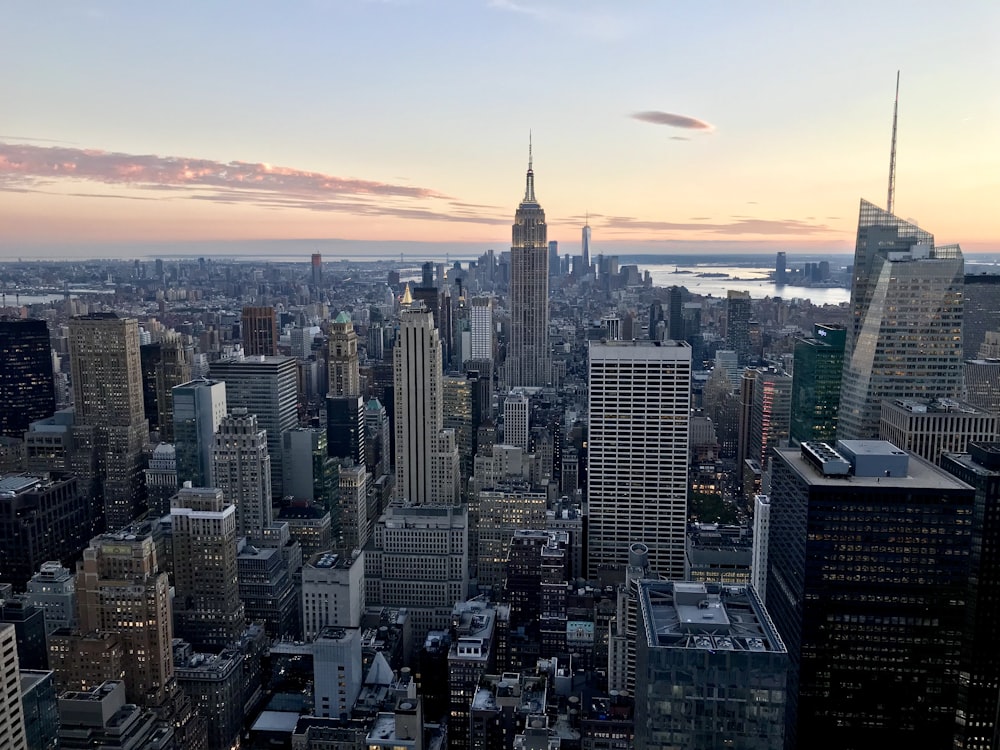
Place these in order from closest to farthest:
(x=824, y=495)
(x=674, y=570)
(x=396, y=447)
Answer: (x=824, y=495) < (x=674, y=570) < (x=396, y=447)

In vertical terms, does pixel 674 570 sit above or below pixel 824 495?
below

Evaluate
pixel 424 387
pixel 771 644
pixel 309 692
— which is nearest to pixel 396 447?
pixel 424 387

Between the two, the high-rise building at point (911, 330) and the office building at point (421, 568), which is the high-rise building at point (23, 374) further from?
the high-rise building at point (911, 330)

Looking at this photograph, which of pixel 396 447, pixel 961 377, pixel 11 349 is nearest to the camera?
pixel 961 377

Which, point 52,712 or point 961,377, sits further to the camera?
point 961,377

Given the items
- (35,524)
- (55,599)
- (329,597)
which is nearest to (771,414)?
(329,597)

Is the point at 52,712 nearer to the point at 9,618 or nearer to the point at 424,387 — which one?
the point at 9,618

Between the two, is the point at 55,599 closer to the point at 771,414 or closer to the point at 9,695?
the point at 9,695

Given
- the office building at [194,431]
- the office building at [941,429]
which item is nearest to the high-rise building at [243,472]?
the office building at [194,431]
